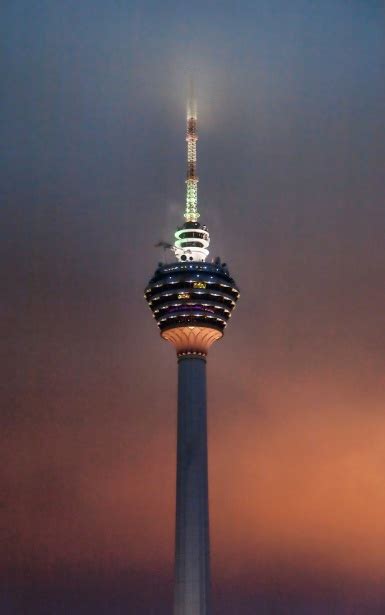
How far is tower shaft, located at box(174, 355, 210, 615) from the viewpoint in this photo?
129 metres

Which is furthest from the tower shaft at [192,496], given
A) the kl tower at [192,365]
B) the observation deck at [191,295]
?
the observation deck at [191,295]

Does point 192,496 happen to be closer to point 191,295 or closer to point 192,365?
point 192,365

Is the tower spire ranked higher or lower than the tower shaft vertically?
higher

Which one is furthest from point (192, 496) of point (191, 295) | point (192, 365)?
point (191, 295)

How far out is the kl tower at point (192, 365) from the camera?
131 metres

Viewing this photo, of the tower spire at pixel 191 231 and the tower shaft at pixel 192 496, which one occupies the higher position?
the tower spire at pixel 191 231

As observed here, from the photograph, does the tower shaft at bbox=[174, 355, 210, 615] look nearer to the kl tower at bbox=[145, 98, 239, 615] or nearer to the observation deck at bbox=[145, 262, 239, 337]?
the kl tower at bbox=[145, 98, 239, 615]

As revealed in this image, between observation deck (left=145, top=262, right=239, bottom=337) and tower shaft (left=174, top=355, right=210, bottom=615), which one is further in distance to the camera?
observation deck (left=145, top=262, right=239, bottom=337)

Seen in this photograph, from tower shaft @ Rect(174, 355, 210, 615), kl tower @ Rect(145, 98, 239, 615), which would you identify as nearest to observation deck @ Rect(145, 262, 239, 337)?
kl tower @ Rect(145, 98, 239, 615)

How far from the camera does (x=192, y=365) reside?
5443 inches

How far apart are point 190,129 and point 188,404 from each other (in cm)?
4423

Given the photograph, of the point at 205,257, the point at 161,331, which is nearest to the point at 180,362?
the point at 161,331

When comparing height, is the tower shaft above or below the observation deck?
below

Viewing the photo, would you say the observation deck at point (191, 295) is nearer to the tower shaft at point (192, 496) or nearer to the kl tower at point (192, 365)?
the kl tower at point (192, 365)
